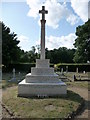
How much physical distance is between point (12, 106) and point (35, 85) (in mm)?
2540

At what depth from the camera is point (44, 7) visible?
12.1 m

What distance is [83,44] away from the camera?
103 ft

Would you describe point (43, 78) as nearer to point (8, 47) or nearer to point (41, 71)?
point (41, 71)

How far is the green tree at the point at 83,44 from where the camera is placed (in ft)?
102

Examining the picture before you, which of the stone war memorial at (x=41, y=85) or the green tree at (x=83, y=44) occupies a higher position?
the green tree at (x=83, y=44)

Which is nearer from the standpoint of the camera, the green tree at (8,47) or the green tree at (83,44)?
the green tree at (8,47)

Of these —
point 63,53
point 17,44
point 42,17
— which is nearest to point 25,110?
point 42,17

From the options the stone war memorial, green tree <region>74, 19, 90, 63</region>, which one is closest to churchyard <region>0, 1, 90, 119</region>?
the stone war memorial

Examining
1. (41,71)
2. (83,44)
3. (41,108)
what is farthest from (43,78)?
(83,44)

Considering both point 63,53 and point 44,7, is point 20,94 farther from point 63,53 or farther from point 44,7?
point 63,53

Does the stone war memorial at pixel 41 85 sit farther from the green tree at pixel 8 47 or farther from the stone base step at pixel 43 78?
the green tree at pixel 8 47

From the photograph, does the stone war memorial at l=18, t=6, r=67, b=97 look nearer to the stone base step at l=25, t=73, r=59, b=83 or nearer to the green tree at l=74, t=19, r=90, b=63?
the stone base step at l=25, t=73, r=59, b=83

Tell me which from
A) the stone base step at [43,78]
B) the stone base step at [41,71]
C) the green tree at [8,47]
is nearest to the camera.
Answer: the stone base step at [43,78]

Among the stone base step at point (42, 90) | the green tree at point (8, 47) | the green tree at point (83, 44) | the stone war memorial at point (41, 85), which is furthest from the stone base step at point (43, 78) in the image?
the green tree at point (83, 44)
